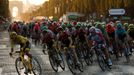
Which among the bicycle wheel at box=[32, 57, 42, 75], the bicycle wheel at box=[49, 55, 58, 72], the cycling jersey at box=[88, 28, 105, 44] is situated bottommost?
the bicycle wheel at box=[49, 55, 58, 72]

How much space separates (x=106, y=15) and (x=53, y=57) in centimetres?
6324

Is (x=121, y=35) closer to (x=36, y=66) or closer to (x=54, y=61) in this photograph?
(x=54, y=61)

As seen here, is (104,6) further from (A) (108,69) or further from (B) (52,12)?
(B) (52,12)

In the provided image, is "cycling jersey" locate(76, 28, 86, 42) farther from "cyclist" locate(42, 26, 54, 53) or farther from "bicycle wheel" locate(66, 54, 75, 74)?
"bicycle wheel" locate(66, 54, 75, 74)

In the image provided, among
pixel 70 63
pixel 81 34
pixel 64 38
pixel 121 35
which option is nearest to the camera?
pixel 70 63

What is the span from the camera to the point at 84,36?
20.6m

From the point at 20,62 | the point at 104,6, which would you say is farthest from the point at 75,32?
the point at 104,6

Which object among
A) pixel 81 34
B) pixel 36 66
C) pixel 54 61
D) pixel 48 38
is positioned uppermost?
pixel 48 38

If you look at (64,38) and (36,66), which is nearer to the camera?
(36,66)

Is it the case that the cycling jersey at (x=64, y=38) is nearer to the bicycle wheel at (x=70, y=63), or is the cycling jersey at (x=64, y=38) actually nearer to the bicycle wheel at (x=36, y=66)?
the bicycle wheel at (x=70, y=63)

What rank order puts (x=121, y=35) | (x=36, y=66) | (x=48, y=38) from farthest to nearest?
(x=121, y=35) → (x=48, y=38) → (x=36, y=66)

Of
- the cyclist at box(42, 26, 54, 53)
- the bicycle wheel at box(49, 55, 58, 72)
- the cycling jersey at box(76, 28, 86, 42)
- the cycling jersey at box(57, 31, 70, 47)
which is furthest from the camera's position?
the cycling jersey at box(76, 28, 86, 42)

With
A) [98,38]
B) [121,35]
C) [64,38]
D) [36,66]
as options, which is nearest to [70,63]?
[64,38]

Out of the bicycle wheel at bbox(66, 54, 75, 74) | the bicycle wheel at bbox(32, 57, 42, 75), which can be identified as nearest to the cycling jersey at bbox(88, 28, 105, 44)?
the bicycle wheel at bbox(66, 54, 75, 74)
